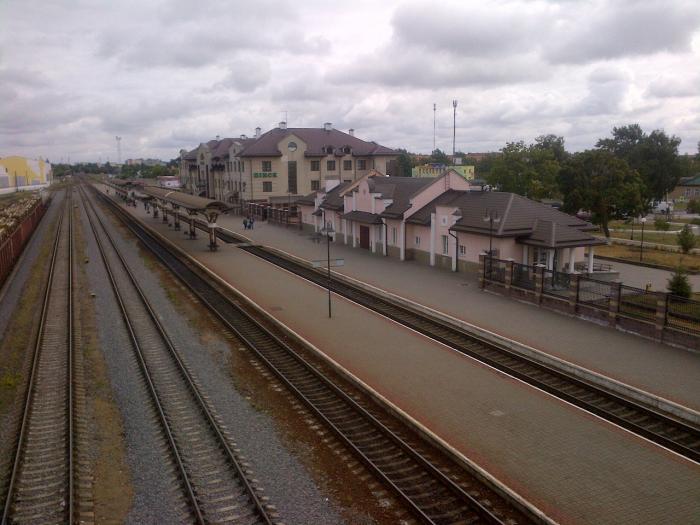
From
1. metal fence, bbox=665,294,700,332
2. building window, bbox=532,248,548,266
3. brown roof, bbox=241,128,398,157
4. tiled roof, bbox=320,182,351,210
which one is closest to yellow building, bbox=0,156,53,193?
brown roof, bbox=241,128,398,157

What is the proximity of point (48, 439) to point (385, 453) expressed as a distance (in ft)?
24.2

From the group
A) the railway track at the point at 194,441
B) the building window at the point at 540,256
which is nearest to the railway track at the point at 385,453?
the railway track at the point at 194,441

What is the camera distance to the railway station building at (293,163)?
2825 inches

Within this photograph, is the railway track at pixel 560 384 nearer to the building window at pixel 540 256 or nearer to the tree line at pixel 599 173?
the building window at pixel 540 256

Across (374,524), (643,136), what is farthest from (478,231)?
(643,136)

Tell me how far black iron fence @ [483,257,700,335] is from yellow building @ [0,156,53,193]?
13100 cm

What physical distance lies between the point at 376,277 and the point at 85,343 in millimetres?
15305

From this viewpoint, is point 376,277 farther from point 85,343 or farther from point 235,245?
point 235,245

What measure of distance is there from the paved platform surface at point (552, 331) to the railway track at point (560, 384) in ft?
3.07

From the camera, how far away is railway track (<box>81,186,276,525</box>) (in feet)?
30.9

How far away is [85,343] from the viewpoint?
18.9 m

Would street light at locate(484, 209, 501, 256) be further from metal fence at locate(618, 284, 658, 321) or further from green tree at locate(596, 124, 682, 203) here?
green tree at locate(596, 124, 682, 203)

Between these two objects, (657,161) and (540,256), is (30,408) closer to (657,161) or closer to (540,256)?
(540,256)

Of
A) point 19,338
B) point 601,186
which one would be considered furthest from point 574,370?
point 601,186
